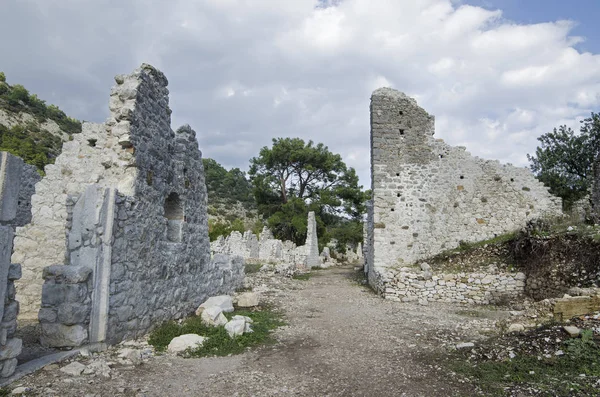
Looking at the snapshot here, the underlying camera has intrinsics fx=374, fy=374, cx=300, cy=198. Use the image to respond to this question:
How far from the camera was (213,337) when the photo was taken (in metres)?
5.81

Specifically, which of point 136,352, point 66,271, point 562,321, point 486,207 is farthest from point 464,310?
point 66,271

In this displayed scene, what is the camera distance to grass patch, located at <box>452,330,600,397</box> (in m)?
3.81

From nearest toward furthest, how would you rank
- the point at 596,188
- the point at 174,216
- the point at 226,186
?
the point at 174,216 → the point at 596,188 → the point at 226,186

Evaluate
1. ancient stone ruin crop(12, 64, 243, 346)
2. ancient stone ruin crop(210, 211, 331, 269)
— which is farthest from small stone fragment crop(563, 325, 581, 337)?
ancient stone ruin crop(210, 211, 331, 269)

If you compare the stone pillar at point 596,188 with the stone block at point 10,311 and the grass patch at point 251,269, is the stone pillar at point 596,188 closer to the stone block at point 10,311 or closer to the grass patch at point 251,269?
the grass patch at point 251,269

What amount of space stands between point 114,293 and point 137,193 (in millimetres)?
1607

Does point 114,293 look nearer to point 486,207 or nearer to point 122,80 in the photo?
point 122,80

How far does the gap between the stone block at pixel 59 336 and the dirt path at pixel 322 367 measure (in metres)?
0.72

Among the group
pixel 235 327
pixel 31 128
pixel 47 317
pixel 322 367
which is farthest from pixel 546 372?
pixel 31 128

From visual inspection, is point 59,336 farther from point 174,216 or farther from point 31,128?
point 31,128

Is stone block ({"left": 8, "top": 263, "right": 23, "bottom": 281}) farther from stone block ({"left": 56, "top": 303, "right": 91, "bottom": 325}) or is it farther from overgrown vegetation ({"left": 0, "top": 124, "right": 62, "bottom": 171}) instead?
overgrown vegetation ({"left": 0, "top": 124, "right": 62, "bottom": 171})

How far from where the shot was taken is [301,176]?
3709cm

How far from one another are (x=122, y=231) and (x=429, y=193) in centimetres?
1032

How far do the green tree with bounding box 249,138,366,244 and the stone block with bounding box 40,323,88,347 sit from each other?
29.1 m
